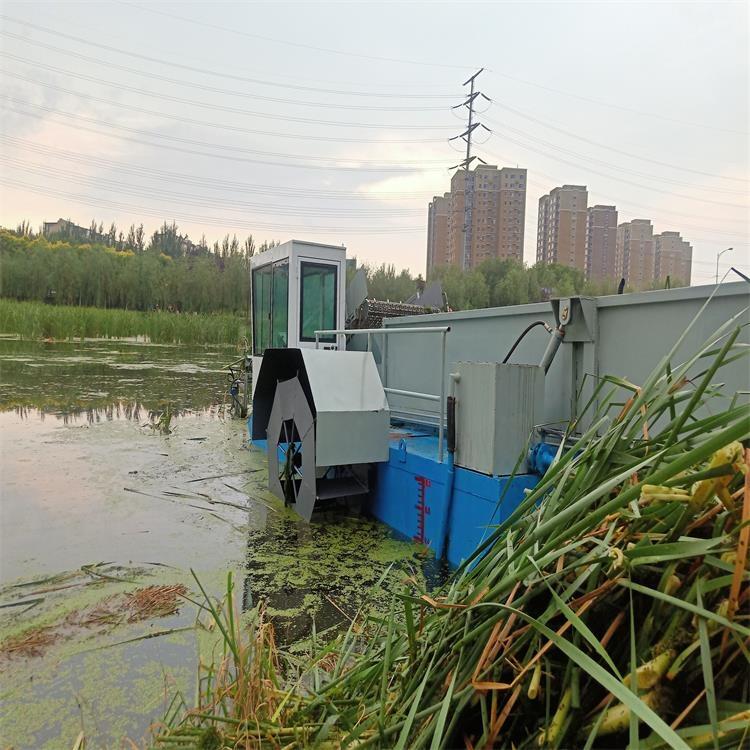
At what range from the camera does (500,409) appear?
314 centimetres

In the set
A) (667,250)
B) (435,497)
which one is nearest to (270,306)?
(435,497)

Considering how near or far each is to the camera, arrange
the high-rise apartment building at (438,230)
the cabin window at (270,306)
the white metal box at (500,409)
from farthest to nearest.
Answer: the high-rise apartment building at (438,230)
the cabin window at (270,306)
the white metal box at (500,409)

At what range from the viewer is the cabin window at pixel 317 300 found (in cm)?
599

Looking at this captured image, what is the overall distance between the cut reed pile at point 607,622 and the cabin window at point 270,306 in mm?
5142

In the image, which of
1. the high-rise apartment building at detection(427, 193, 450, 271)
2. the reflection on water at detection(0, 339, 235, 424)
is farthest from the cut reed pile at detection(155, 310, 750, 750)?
the high-rise apartment building at detection(427, 193, 450, 271)

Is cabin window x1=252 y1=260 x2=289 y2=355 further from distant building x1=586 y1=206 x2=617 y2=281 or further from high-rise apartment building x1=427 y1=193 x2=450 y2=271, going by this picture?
high-rise apartment building x1=427 y1=193 x2=450 y2=271

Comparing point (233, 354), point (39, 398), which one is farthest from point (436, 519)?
point (233, 354)

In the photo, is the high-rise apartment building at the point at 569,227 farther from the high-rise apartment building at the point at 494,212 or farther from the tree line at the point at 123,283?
the tree line at the point at 123,283

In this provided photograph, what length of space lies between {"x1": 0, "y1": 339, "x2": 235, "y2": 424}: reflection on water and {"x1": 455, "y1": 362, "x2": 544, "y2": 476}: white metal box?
7.12 metres

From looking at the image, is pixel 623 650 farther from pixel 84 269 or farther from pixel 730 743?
pixel 84 269

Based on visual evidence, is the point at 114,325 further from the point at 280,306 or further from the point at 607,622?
the point at 607,622

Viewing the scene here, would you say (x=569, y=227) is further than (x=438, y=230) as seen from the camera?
No

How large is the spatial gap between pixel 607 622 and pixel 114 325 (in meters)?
21.1

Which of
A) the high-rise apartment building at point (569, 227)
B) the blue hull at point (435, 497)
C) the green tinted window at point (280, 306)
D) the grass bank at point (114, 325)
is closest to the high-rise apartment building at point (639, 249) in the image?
the high-rise apartment building at point (569, 227)
